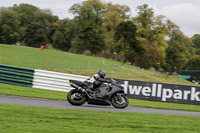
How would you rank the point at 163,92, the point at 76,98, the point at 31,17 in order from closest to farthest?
the point at 76,98, the point at 163,92, the point at 31,17

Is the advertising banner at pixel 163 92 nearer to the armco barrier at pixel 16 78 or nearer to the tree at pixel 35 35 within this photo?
the armco barrier at pixel 16 78

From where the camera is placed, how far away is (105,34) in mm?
72125

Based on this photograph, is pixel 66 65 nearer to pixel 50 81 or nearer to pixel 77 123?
pixel 50 81

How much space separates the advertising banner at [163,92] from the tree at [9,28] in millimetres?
50385

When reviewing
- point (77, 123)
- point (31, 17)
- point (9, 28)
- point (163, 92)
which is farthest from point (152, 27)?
point (77, 123)

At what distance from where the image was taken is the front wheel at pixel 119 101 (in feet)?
35.3

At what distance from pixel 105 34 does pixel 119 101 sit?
203 feet

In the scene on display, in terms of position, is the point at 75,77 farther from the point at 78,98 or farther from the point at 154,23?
the point at 154,23

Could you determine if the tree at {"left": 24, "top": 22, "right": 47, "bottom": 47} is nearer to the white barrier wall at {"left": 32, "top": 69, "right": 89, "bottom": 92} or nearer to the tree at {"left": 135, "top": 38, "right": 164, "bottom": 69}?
the tree at {"left": 135, "top": 38, "right": 164, "bottom": 69}

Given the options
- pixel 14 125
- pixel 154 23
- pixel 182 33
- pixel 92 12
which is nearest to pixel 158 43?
pixel 154 23

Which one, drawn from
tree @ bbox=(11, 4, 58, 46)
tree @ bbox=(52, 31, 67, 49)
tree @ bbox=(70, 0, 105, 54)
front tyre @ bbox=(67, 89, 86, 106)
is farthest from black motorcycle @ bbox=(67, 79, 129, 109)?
tree @ bbox=(52, 31, 67, 49)

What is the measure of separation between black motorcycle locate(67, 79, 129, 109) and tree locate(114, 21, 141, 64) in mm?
38333

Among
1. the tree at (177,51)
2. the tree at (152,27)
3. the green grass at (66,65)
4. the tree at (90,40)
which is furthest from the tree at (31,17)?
the green grass at (66,65)

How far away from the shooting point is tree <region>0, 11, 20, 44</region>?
61875 millimetres
